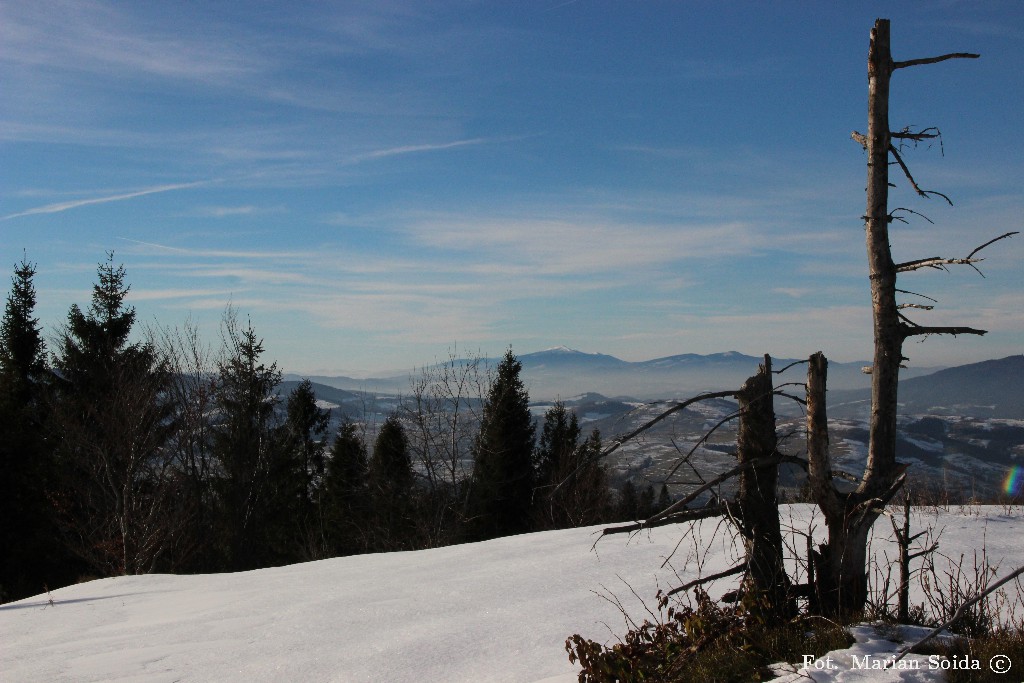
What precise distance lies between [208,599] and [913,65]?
8.32 metres

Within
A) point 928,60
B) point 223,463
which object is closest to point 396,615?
point 928,60

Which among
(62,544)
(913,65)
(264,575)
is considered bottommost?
(62,544)

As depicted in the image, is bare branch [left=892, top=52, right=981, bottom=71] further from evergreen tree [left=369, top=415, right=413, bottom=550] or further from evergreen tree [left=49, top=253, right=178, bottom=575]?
evergreen tree [left=369, top=415, right=413, bottom=550]

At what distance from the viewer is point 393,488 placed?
2934cm

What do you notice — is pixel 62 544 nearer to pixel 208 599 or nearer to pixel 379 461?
pixel 379 461

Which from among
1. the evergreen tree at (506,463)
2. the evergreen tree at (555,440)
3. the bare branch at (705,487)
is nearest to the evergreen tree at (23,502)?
the evergreen tree at (506,463)

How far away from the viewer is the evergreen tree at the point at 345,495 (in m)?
30.0

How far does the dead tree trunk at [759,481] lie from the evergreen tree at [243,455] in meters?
24.3

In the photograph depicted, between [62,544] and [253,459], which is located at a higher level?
[253,459]

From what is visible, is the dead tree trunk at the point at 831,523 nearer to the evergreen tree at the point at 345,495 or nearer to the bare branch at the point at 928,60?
the bare branch at the point at 928,60

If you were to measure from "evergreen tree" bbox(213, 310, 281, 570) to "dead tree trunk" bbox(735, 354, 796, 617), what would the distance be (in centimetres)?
2429

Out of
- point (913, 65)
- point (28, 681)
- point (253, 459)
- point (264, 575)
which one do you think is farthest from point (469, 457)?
point (913, 65)

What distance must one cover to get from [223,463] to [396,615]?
2276cm

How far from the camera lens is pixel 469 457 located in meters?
27.2
